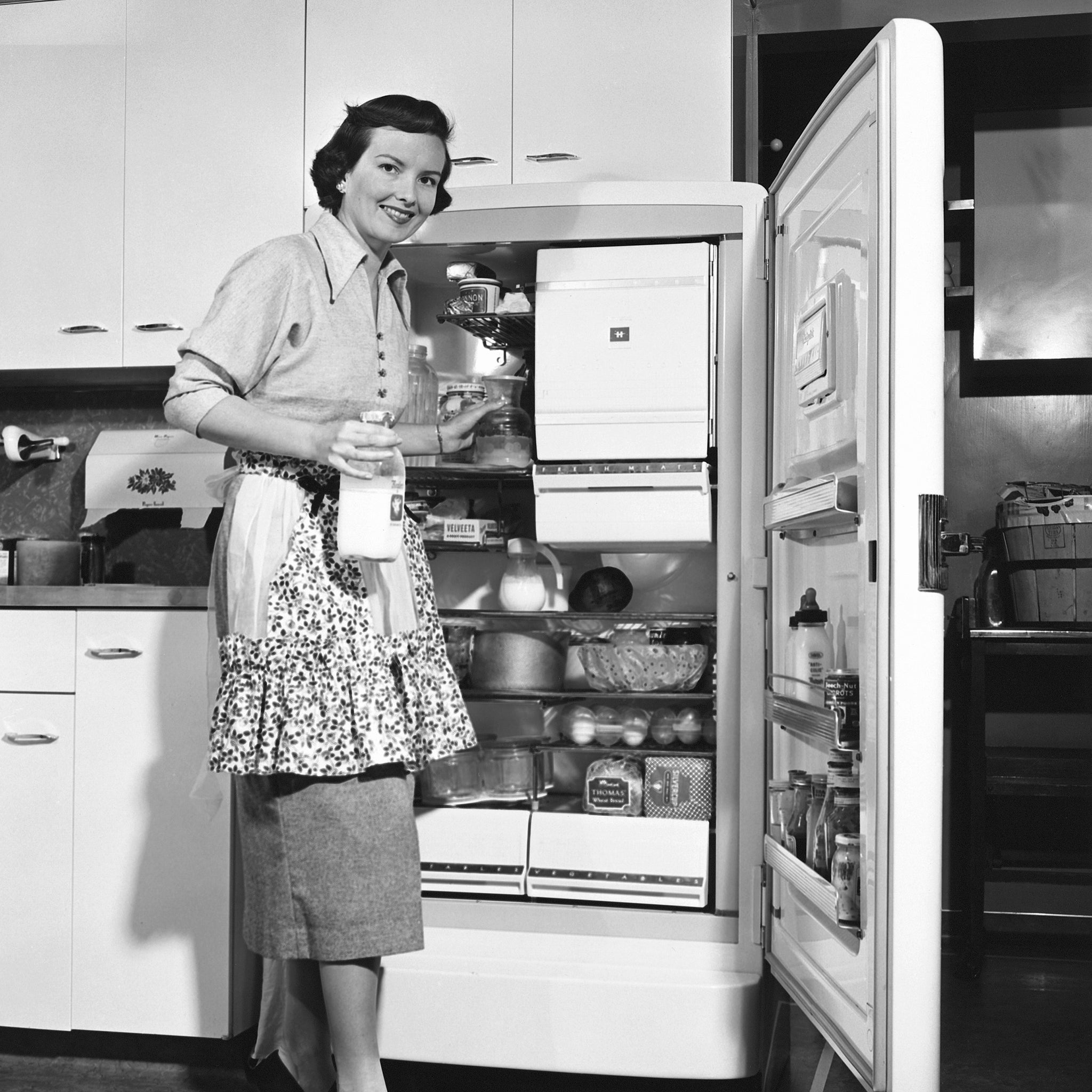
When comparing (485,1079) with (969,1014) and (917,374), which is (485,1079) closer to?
(969,1014)

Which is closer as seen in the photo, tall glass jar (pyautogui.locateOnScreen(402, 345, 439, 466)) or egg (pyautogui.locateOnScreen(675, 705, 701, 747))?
egg (pyautogui.locateOnScreen(675, 705, 701, 747))

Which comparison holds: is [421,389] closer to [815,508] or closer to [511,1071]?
[815,508]

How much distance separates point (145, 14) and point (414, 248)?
99cm

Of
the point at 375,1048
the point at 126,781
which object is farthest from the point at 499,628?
the point at 375,1048

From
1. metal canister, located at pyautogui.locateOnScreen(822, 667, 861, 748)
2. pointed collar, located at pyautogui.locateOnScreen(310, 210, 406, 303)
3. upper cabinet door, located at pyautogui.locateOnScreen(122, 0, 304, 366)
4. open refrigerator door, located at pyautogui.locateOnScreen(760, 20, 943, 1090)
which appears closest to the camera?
open refrigerator door, located at pyautogui.locateOnScreen(760, 20, 943, 1090)

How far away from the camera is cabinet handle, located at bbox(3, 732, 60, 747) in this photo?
220 centimetres

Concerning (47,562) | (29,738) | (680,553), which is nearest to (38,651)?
(29,738)

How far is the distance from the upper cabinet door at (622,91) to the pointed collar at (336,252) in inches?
28.9

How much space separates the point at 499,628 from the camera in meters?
2.48

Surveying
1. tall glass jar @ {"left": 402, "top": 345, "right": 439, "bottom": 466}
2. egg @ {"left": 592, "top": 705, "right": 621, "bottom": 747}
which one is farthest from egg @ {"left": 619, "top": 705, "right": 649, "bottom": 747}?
tall glass jar @ {"left": 402, "top": 345, "right": 439, "bottom": 466}

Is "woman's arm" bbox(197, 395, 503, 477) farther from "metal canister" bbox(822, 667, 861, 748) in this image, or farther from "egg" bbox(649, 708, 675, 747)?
"egg" bbox(649, 708, 675, 747)

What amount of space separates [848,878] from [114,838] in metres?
1.36

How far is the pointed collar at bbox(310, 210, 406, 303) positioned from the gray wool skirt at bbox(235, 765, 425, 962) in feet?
2.35

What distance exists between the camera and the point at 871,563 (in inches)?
57.3
